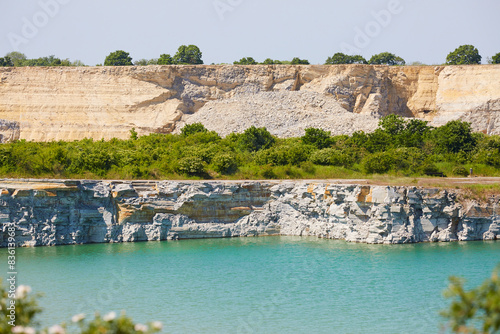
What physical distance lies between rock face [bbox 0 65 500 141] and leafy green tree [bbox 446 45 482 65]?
706 cm

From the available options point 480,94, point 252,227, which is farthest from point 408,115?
point 252,227

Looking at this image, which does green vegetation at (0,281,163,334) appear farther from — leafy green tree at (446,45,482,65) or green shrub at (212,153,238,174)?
leafy green tree at (446,45,482,65)

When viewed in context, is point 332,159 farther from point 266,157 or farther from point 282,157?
point 266,157

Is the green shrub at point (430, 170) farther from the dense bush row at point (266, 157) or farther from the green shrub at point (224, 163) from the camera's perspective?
the green shrub at point (224, 163)

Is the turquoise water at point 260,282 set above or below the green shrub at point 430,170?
below

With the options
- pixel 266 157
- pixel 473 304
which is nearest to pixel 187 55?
pixel 266 157

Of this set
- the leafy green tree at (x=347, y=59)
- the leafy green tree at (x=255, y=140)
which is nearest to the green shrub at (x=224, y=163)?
the leafy green tree at (x=255, y=140)

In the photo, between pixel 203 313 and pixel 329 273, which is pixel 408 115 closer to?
pixel 329 273

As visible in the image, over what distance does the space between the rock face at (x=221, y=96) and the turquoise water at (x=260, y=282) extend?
85.3ft

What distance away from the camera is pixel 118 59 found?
61.8 metres

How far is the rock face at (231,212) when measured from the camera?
87.0 feet

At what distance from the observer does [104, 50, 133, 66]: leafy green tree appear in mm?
61531

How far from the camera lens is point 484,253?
2375cm

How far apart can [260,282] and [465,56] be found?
4890 cm
